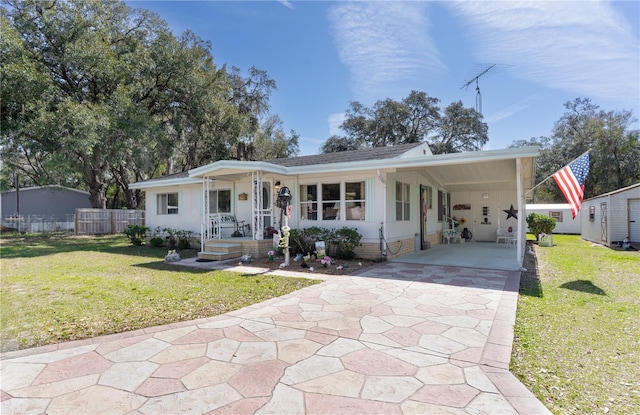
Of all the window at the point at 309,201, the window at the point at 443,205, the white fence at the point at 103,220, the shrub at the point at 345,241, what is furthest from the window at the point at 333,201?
the white fence at the point at 103,220

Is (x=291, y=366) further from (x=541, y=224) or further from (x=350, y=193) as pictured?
(x=541, y=224)

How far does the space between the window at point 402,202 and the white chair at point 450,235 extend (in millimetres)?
4622

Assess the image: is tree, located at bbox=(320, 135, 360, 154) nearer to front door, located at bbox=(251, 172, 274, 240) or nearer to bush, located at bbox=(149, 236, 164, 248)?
bush, located at bbox=(149, 236, 164, 248)

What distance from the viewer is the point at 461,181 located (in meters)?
13.9

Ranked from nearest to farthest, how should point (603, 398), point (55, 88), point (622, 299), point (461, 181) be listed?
point (603, 398), point (622, 299), point (461, 181), point (55, 88)

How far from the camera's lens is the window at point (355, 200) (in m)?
9.91

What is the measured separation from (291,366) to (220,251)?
7651mm

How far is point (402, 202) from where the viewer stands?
1095cm

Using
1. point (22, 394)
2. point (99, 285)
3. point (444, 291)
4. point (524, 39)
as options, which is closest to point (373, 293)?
point (444, 291)

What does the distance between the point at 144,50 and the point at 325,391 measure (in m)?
20.3

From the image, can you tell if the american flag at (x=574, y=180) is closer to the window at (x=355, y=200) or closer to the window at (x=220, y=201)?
the window at (x=355, y=200)

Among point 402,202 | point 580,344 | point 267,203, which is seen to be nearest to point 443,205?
point 402,202

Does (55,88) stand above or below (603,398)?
above

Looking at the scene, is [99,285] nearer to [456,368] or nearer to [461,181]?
[456,368]
